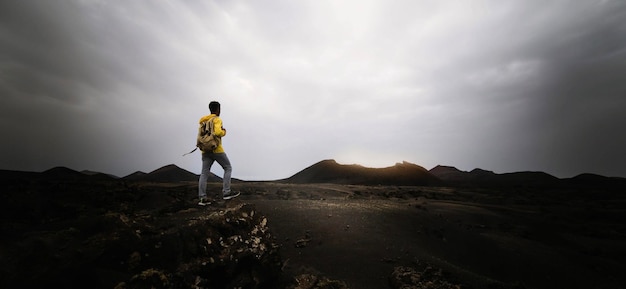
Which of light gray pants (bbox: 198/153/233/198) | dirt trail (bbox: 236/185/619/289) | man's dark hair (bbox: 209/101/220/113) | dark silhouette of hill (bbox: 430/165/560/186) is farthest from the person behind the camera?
dark silhouette of hill (bbox: 430/165/560/186)

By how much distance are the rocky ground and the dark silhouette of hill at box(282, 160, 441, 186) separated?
2985 cm

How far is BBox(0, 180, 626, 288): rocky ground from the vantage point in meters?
2.70

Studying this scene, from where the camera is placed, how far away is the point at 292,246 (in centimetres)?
667

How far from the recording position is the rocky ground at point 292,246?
270 cm

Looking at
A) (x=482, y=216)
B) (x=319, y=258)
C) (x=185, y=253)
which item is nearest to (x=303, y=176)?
(x=482, y=216)

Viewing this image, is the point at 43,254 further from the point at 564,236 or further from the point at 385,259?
the point at 564,236

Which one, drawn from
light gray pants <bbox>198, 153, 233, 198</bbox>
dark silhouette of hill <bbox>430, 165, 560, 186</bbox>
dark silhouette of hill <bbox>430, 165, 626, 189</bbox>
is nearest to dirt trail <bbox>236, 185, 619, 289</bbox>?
light gray pants <bbox>198, 153, 233, 198</bbox>

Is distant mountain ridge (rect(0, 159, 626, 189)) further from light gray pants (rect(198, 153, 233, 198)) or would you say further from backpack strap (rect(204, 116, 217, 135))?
backpack strap (rect(204, 116, 217, 135))

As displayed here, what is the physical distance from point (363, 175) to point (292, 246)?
3934cm

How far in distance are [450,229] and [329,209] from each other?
385 cm

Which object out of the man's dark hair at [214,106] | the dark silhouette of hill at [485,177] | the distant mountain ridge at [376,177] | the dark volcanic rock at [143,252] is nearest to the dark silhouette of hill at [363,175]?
the distant mountain ridge at [376,177]

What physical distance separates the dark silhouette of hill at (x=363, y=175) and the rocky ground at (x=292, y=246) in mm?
29854

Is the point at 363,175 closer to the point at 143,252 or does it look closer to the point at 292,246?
the point at 292,246

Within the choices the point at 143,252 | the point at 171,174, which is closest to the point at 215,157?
the point at 143,252
